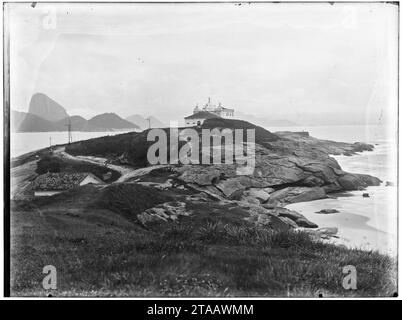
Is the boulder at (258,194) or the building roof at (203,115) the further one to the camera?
the boulder at (258,194)

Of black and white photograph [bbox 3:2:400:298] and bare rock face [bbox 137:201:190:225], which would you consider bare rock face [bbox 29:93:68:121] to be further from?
bare rock face [bbox 137:201:190:225]

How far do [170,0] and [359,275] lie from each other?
13.7 ft

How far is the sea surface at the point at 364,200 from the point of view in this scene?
600 centimetres

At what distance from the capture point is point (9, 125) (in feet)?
19.9

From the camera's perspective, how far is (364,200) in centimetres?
607

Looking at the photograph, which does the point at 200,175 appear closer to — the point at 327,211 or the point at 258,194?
the point at 258,194

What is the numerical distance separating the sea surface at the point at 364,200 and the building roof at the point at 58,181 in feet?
1.33

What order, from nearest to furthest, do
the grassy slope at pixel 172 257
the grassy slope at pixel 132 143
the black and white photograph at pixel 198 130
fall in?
the grassy slope at pixel 172 257
the black and white photograph at pixel 198 130
the grassy slope at pixel 132 143

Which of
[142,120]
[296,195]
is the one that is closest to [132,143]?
[142,120]

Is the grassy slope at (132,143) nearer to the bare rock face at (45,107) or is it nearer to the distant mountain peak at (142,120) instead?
the distant mountain peak at (142,120)

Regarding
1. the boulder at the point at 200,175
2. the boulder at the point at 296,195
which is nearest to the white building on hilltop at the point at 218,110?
the boulder at the point at 200,175

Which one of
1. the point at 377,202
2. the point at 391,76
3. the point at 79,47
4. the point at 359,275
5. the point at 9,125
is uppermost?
the point at 79,47
